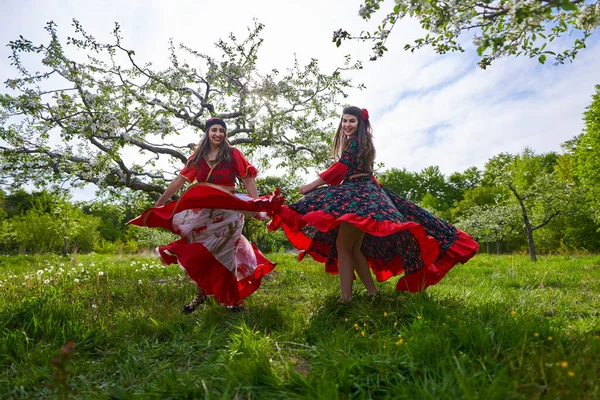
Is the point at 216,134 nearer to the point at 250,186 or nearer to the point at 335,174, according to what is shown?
the point at 250,186

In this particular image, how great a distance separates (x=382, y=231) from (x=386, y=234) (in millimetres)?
67

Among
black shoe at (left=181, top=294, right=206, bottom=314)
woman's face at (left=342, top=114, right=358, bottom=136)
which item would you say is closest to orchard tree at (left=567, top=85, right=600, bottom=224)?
woman's face at (left=342, top=114, right=358, bottom=136)

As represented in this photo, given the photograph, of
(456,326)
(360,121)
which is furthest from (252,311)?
(360,121)

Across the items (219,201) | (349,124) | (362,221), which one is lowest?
(362,221)

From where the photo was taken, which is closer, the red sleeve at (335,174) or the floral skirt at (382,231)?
the floral skirt at (382,231)

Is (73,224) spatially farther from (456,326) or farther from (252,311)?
(456,326)

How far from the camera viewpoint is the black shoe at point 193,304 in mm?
4113

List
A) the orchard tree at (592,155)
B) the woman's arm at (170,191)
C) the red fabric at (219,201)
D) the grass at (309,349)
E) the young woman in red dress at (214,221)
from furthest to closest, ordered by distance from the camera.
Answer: the orchard tree at (592,155) < the woman's arm at (170,191) < the young woman in red dress at (214,221) < the red fabric at (219,201) < the grass at (309,349)

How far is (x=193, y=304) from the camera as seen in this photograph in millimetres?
4191

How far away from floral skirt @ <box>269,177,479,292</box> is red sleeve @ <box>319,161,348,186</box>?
0.07m

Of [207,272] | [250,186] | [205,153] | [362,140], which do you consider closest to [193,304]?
[207,272]

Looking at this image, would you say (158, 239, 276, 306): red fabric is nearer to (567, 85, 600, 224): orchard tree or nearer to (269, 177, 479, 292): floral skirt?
(269, 177, 479, 292): floral skirt

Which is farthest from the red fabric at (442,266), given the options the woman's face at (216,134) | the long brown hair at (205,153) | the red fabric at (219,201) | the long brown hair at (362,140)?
the woman's face at (216,134)

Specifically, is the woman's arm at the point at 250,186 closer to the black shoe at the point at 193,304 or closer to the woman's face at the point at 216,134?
the woman's face at the point at 216,134
